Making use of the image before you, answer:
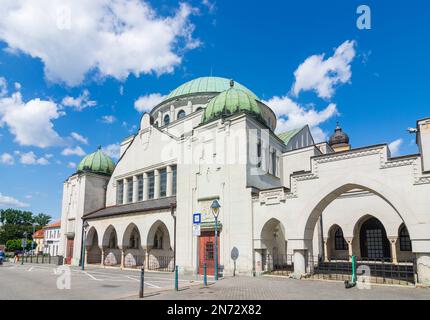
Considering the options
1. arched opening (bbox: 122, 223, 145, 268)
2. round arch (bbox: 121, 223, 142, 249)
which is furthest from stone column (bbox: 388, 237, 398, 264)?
round arch (bbox: 121, 223, 142, 249)

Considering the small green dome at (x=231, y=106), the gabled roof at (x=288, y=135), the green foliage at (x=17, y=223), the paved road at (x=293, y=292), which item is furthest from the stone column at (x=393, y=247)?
the green foliage at (x=17, y=223)

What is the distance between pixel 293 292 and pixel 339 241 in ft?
64.5

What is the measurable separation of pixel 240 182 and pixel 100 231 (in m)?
17.0

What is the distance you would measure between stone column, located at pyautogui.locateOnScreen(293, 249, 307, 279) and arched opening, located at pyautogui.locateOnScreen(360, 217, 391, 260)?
13.5 meters

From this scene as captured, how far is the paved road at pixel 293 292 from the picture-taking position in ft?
36.1

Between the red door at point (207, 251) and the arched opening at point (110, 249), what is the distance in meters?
12.3

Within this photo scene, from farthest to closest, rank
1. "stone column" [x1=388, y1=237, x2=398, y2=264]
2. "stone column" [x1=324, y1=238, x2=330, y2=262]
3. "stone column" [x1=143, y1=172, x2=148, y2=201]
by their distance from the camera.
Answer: "stone column" [x1=143, y1=172, x2=148, y2=201] < "stone column" [x1=324, y1=238, x2=330, y2=262] < "stone column" [x1=388, y1=237, x2=398, y2=264]

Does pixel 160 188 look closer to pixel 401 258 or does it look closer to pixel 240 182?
pixel 240 182

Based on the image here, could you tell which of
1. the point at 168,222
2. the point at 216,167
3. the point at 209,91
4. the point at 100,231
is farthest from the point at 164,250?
the point at 209,91

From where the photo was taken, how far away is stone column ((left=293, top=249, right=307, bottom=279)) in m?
16.7

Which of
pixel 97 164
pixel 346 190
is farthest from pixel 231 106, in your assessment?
pixel 97 164

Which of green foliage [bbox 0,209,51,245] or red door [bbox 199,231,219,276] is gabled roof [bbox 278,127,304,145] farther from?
green foliage [bbox 0,209,51,245]

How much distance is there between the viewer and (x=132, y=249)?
29547mm
